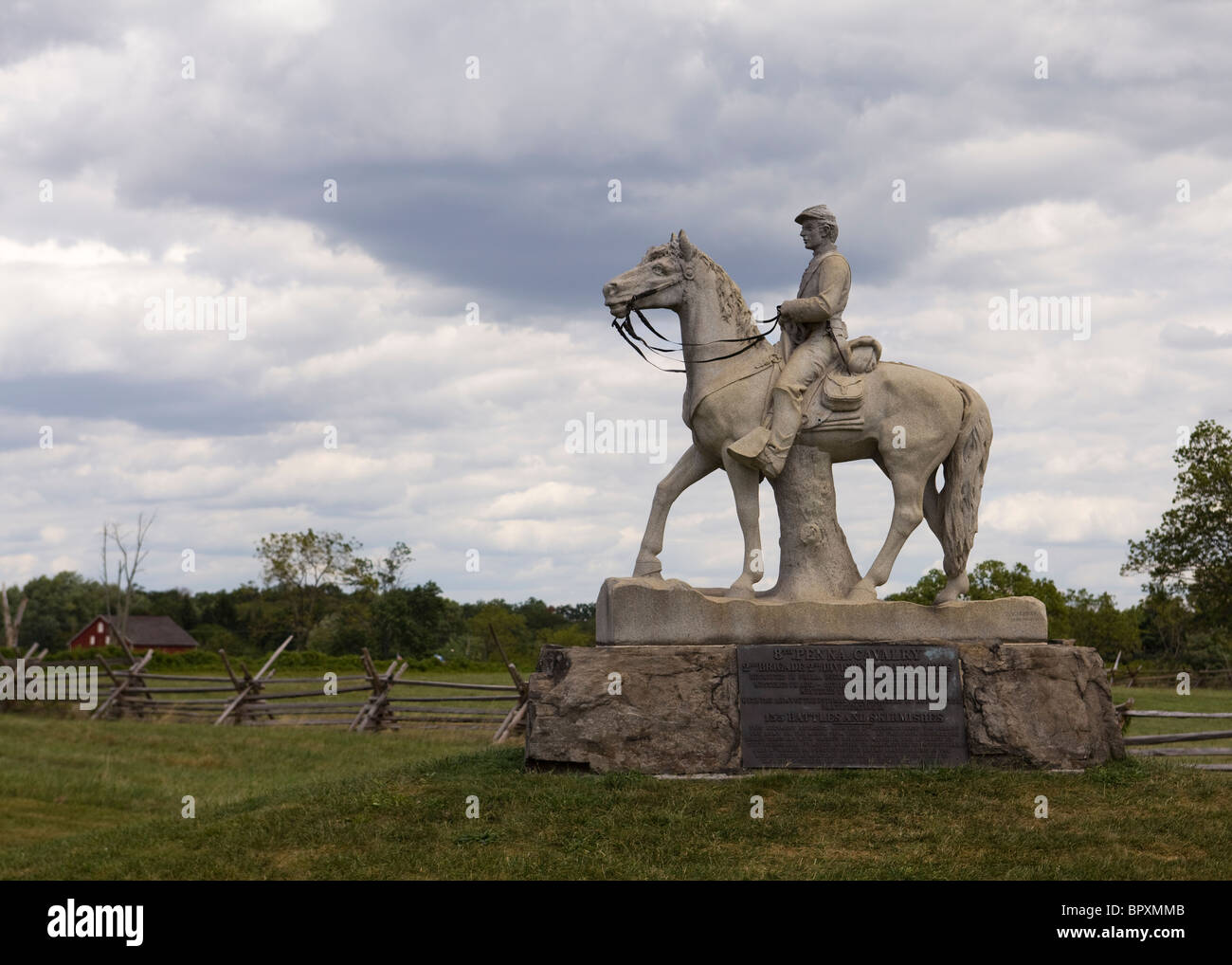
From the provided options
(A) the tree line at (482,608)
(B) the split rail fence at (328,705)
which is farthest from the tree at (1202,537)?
(B) the split rail fence at (328,705)

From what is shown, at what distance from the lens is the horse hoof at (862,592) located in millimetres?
8094

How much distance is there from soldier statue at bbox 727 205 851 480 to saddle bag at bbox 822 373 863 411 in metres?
0.12

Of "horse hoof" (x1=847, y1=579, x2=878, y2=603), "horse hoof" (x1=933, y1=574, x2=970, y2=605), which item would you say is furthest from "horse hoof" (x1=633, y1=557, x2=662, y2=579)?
"horse hoof" (x1=933, y1=574, x2=970, y2=605)

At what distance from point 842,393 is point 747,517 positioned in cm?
106

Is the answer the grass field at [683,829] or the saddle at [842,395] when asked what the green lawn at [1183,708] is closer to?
the grass field at [683,829]

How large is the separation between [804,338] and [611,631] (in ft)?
8.08

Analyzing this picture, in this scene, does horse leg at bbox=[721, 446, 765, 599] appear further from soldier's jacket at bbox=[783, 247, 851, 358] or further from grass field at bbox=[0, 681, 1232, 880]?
grass field at bbox=[0, 681, 1232, 880]

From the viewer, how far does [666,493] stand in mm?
8398

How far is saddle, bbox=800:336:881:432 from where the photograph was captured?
318 inches

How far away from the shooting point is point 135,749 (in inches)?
651

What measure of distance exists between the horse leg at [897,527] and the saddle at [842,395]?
0.52 meters

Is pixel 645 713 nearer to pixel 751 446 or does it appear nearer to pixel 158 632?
pixel 751 446

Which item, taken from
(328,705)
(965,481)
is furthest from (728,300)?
(328,705)
